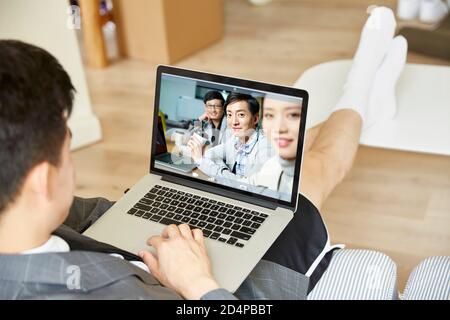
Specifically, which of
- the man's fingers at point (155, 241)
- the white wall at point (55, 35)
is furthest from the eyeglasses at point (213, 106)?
the white wall at point (55, 35)

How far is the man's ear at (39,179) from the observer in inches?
28.8

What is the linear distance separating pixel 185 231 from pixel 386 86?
1.04 metres

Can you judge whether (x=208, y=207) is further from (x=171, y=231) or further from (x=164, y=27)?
(x=164, y=27)

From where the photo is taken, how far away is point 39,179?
734 millimetres

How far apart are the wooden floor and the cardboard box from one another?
0.17ft

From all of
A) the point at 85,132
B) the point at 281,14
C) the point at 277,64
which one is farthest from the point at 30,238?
the point at 281,14

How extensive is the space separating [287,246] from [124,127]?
1.26 m

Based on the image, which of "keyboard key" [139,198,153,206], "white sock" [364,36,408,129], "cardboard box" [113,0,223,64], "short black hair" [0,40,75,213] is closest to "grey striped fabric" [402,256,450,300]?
"keyboard key" [139,198,153,206]

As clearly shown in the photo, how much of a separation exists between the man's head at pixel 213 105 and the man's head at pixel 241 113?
0.04ft

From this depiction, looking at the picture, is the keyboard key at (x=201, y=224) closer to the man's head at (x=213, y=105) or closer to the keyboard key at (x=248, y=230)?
the keyboard key at (x=248, y=230)

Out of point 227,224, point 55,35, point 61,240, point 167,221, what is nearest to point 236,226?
point 227,224

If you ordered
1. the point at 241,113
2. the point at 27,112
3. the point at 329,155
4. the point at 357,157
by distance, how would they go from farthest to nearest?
the point at 357,157
the point at 329,155
the point at 241,113
the point at 27,112
